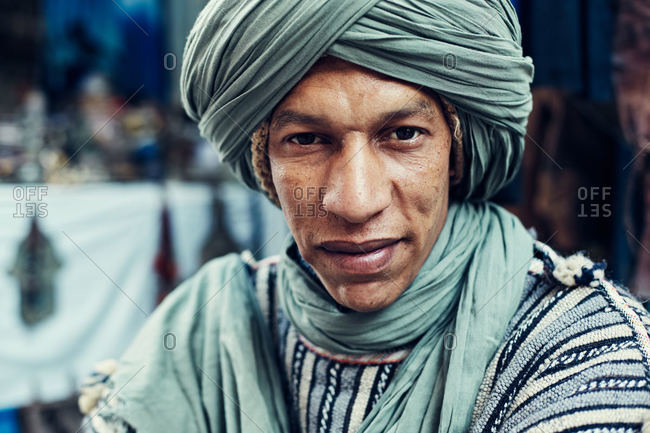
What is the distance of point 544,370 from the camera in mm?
1106

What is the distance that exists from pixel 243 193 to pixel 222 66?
2.45 m

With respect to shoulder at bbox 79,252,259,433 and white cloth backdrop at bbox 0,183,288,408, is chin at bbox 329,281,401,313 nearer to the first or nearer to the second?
shoulder at bbox 79,252,259,433

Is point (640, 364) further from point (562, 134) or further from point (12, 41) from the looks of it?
point (12, 41)

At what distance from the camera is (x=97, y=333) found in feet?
10.7

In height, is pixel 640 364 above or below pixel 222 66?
below

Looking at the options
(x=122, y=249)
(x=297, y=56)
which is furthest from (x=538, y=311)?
(x=122, y=249)

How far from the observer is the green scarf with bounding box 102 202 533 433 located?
1207 millimetres

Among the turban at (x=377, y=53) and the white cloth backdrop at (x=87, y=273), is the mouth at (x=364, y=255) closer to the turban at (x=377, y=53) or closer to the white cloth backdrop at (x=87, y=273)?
the turban at (x=377, y=53)

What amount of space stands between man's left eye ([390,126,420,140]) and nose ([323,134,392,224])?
0.06 meters

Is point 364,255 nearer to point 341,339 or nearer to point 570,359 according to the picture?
point 341,339

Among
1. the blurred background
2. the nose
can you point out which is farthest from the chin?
the blurred background

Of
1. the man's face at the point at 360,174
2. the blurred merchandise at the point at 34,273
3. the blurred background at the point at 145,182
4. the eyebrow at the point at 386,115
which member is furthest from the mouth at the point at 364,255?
the blurred merchandise at the point at 34,273

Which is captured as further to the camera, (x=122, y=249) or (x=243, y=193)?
(x=243, y=193)

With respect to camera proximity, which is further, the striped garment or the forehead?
the forehead
